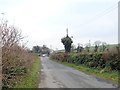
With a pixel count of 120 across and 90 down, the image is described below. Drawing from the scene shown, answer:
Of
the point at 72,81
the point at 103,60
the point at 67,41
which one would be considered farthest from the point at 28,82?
the point at 67,41

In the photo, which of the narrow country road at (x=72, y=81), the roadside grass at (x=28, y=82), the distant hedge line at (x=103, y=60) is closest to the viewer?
the roadside grass at (x=28, y=82)

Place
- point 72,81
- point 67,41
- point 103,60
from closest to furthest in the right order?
point 72,81, point 103,60, point 67,41

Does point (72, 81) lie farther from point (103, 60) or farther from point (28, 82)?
point (103, 60)

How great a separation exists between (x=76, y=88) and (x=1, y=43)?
6561mm

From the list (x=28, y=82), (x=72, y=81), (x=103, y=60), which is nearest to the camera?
(x=28, y=82)

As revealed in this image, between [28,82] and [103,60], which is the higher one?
[103,60]

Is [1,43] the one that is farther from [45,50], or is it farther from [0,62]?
[45,50]

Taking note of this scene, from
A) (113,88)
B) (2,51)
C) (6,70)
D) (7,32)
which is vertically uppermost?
(7,32)

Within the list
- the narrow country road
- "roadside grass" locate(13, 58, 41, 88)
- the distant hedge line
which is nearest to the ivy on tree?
the distant hedge line

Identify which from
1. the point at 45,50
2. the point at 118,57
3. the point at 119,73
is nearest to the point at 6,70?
the point at 119,73

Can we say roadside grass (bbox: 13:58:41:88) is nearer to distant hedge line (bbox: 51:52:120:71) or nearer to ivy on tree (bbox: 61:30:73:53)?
distant hedge line (bbox: 51:52:120:71)

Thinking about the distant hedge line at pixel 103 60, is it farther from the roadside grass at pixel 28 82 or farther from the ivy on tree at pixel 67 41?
the ivy on tree at pixel 67 41

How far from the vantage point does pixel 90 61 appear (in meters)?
35.7

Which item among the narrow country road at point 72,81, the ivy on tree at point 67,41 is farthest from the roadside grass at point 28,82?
the ivy on tree at point 67,41
